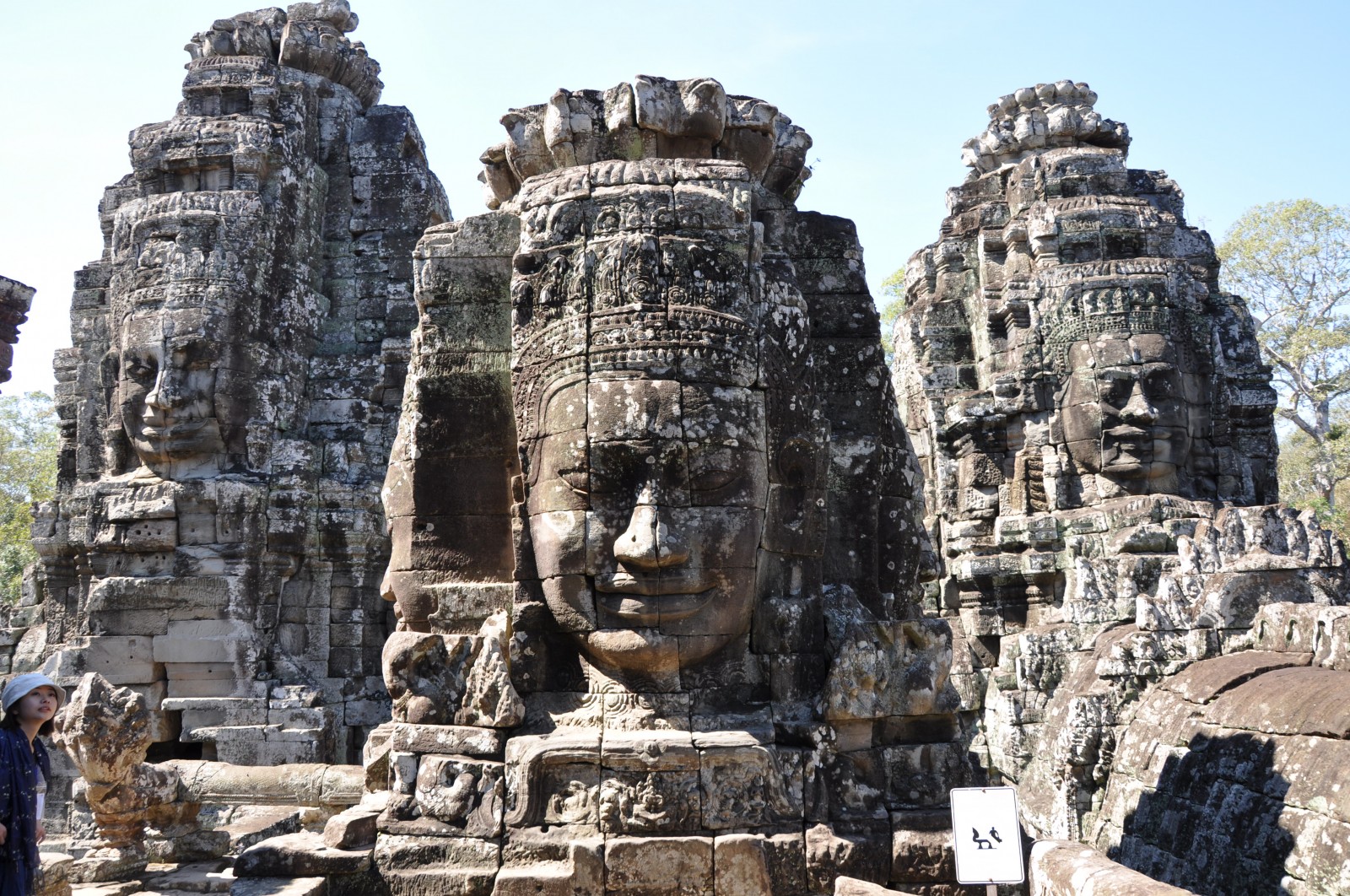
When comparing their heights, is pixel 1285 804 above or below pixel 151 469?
below

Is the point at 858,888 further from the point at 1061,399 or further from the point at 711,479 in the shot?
the point at 1061,399

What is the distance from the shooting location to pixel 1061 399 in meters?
14.2

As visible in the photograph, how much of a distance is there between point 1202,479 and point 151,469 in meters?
12.4

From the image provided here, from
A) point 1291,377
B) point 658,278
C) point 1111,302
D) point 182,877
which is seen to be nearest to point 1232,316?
point 1111,302

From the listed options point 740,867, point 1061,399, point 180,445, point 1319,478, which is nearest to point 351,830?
point 740,867

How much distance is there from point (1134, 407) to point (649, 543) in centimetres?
997

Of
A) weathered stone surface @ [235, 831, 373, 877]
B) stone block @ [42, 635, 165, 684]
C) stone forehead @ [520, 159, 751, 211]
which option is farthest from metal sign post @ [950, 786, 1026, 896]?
stone block @ [42, 635, 165, 684]

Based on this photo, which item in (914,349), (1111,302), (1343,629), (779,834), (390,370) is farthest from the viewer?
(914,349)

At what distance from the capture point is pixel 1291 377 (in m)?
28.2

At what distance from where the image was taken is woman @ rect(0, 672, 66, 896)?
4391 millimetres

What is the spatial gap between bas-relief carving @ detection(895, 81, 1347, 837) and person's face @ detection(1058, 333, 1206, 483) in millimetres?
21

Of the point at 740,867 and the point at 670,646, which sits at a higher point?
the point at 670,646

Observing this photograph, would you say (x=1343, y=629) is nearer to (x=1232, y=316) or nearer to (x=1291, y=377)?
(x=1232, y=316)

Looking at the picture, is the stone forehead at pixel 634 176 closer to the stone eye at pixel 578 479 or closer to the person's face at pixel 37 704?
the stone eye at pixel 578 479
